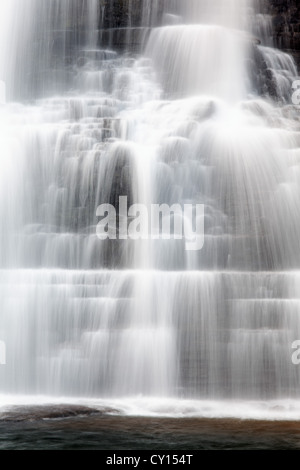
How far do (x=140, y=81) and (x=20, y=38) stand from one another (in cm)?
403

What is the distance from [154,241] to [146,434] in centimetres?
426

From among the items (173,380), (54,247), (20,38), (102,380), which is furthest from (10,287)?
(20,38)

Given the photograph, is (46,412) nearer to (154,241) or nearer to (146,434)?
(146,434)

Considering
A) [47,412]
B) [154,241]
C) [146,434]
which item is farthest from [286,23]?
Result: [146,434]

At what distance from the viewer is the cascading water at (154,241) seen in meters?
12.1

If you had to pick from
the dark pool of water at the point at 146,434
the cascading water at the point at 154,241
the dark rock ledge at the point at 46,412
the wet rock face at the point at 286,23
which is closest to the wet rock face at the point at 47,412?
the dark rock ledge at the point at 46,412

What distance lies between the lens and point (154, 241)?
527 inches

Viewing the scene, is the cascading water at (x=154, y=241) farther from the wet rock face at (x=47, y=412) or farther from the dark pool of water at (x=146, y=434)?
the dark pool of water at (x=146, y=434)

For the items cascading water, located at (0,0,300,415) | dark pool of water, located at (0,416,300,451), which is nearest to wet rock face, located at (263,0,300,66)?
cascading water, located at (0,0,300,415)

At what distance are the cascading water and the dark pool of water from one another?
1.13 meters

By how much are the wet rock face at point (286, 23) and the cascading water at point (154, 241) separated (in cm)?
137

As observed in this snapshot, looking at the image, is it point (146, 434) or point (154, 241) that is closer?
point (146, 434)

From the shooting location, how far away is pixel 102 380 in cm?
1220

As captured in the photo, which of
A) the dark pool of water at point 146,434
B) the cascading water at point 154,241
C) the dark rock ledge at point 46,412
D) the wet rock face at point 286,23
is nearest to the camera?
the dark pool of water at point 146,434
